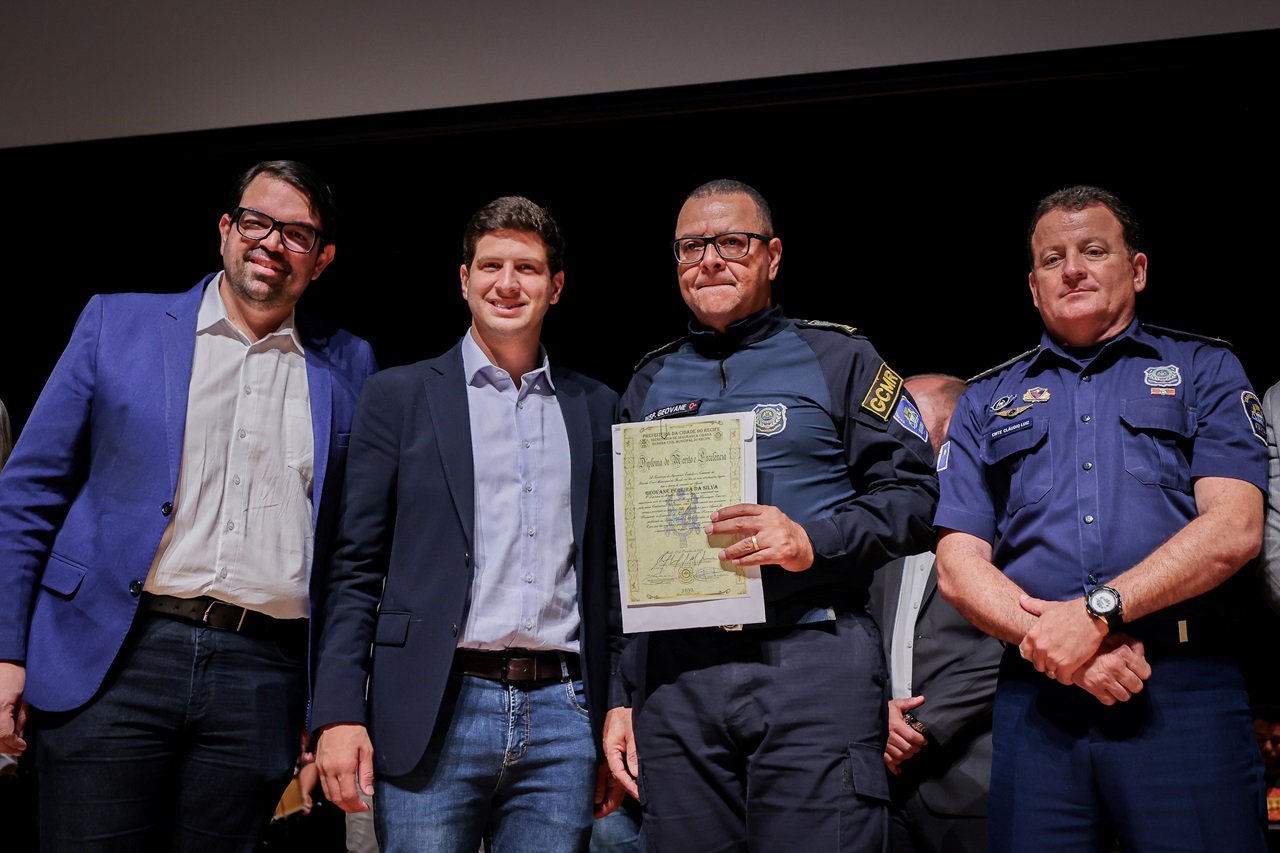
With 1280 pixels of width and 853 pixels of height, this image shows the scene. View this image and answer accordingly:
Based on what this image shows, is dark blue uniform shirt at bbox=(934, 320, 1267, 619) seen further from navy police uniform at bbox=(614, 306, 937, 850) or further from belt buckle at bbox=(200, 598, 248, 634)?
belt buckle at bbox=(200, 598, 248, 634)

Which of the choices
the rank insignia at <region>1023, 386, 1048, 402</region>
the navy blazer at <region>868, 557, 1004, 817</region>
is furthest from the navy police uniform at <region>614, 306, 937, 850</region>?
the navy blazer at <region>868, 557, 1004, 817</region>

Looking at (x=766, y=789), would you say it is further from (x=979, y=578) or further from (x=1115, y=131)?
(x=1115, y=131)

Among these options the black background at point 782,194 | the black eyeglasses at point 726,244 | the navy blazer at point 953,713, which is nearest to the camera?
the black eyeglasses at point 726,244

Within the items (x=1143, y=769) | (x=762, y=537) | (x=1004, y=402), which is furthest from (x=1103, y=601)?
(x=762, y=537)

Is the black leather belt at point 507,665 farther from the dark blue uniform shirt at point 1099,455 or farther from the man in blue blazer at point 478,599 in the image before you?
the dark blue uniform shirt at point 1099,455

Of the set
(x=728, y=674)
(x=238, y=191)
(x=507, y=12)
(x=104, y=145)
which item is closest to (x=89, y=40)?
(x=104, y=145)

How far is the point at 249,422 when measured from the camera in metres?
2.46

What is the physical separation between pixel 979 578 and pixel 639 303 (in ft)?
6.57

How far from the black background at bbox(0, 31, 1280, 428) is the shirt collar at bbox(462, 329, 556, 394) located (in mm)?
1407

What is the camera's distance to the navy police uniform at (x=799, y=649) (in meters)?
2.03

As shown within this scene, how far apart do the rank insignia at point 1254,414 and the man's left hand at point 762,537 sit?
96 cm

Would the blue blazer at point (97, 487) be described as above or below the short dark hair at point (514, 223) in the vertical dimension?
below

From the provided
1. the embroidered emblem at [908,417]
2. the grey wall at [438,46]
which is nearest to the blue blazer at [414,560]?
the embroidered emblem at [908,417]

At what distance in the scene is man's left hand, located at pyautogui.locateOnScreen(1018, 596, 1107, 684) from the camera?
6.73 ft
